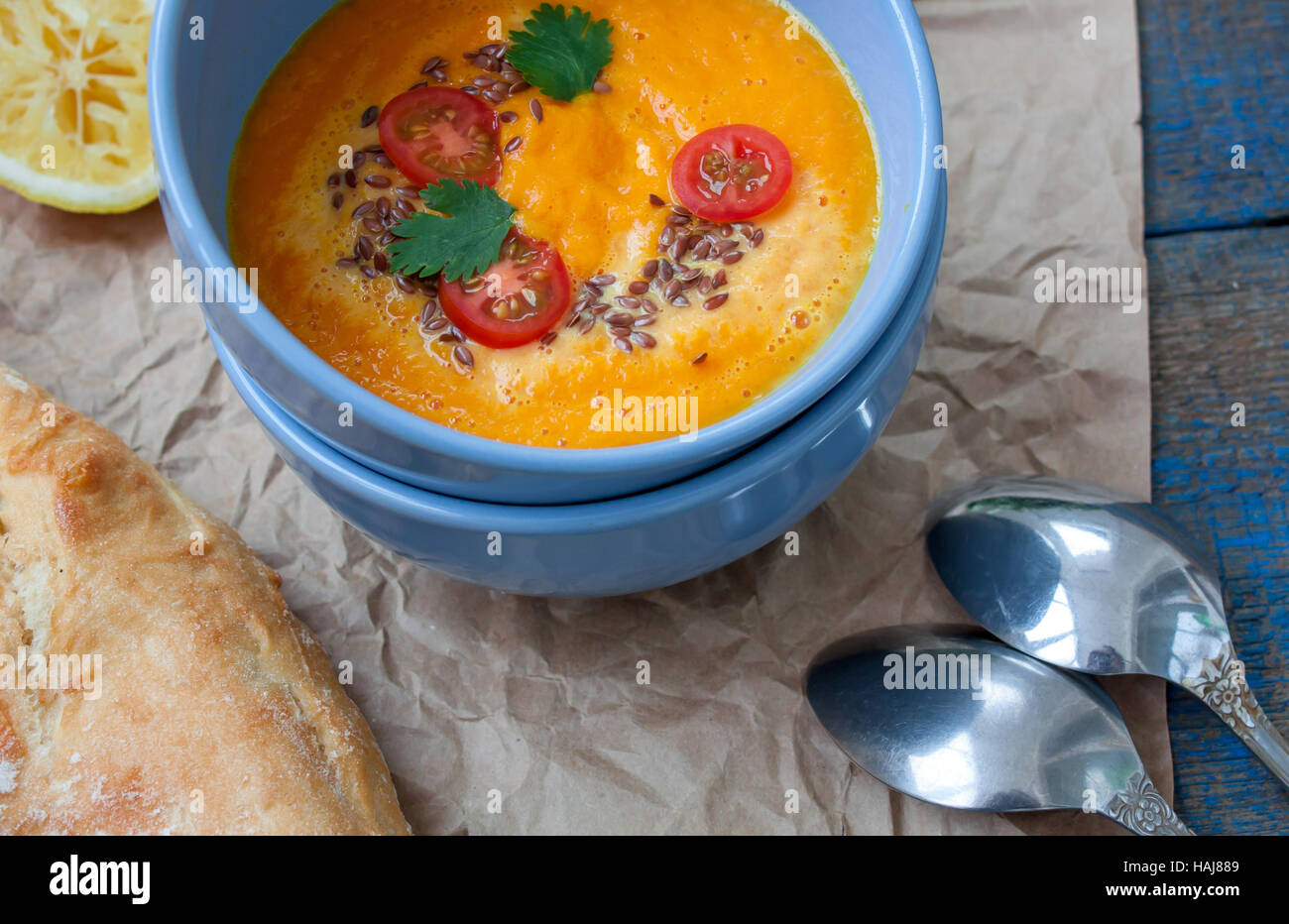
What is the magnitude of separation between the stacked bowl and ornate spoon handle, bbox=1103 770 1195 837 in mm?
826

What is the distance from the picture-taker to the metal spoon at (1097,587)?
7.68ft

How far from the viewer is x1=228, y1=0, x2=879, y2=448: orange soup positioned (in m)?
1.89

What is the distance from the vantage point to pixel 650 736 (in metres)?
2.32

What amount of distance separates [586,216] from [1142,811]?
1.47 meters

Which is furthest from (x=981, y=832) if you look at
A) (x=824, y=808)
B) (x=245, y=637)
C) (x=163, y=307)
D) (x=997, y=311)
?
(x=163, y=307)

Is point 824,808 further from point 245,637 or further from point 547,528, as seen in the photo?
point 245,637

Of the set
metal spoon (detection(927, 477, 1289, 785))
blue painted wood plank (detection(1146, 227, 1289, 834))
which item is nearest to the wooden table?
blue painted wood plank (detection(1146, 227, 1289, 834))

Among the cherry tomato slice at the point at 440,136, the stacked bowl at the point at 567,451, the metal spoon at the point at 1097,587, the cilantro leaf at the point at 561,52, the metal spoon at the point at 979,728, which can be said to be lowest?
the metal spoon at the point at 979,728

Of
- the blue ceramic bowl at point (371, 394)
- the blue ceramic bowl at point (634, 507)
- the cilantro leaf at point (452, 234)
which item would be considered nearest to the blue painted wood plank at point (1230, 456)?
the blue ceramic bowl at point (634, 507)

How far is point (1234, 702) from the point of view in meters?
2.34

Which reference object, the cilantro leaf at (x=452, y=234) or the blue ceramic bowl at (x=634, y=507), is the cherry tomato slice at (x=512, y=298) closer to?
the cilantro leaf at (x=452, y=234)

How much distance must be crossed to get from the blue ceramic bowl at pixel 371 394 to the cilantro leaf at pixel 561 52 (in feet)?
1.28
